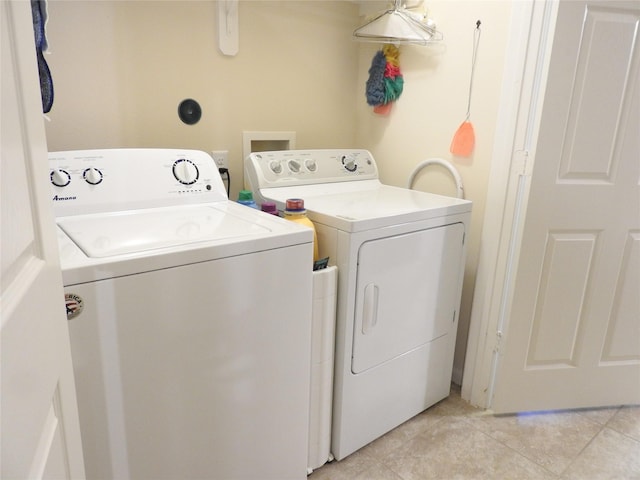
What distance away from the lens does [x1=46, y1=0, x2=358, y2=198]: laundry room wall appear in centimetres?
157

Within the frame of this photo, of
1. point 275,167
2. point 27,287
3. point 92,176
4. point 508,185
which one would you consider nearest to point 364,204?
point 275,167

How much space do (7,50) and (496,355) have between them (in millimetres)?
1943

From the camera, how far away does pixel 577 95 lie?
158 centimetres

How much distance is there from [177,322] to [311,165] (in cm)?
107

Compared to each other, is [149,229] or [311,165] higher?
[311,165]

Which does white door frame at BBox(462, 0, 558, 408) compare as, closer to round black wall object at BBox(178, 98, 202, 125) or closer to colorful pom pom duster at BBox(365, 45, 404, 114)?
colorful pom pom duster at BBox(365, 45, 404, 114)

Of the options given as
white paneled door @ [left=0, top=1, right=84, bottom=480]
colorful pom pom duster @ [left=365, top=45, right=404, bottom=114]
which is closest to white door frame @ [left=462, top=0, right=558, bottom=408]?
colorful pom pom duster @ [left=365, top=45, right=404, bottom=114]

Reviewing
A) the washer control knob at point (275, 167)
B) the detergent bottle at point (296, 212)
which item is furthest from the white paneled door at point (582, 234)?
the washer control knob at point (275, 167)

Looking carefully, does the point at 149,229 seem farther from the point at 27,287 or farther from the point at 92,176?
the point at 27,287

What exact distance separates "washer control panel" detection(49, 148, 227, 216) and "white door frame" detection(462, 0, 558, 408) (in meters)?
1.11

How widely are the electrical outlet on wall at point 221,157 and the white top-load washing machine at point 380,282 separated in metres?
0.23

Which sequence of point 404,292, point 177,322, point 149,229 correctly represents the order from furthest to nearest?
1. point 404,292
2. point 149,229
3. point 177,322

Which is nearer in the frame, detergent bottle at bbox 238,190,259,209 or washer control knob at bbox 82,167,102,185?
washer control knob at bbox 82,167,102,185

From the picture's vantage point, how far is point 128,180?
54.7 inches
